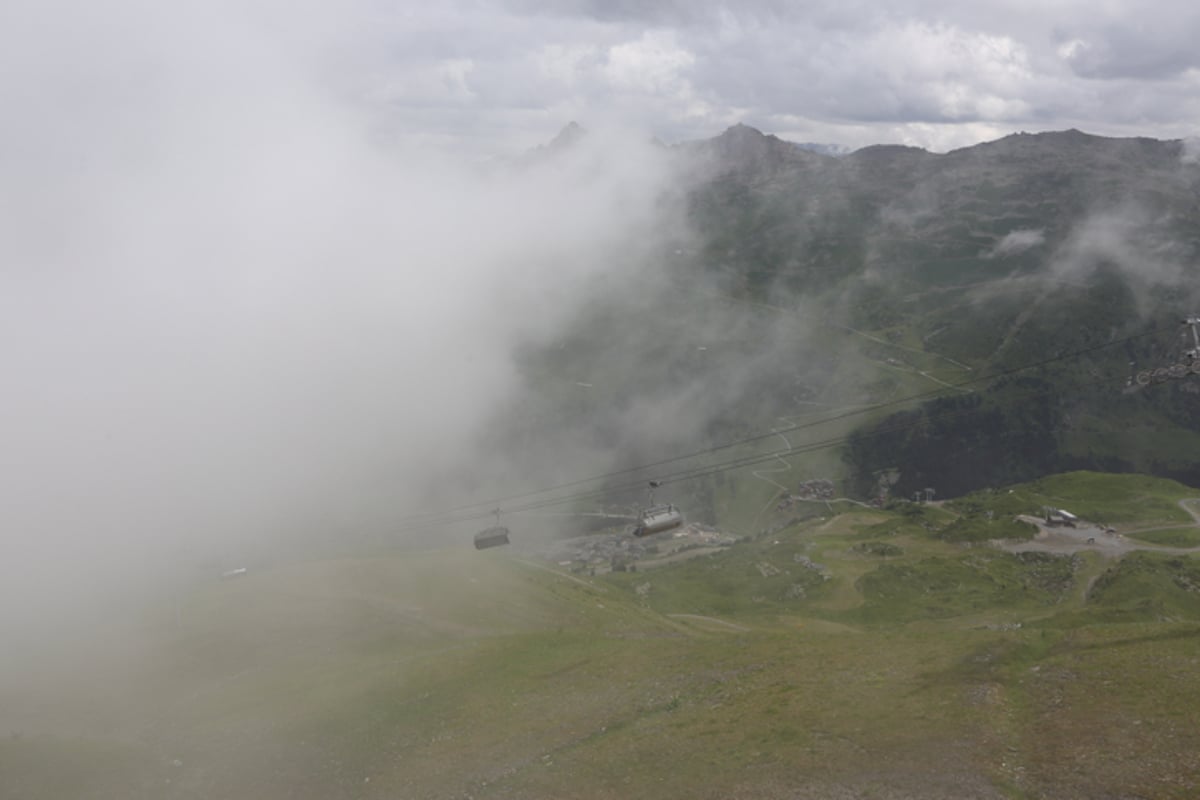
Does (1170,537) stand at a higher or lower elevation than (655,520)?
lower

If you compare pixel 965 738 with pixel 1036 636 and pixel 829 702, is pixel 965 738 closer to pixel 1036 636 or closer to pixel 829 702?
pixel 829 702

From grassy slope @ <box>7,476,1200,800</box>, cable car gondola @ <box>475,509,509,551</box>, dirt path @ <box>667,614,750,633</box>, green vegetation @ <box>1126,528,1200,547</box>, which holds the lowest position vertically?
green vegetation @ <box>1126,528,1200,547</box>

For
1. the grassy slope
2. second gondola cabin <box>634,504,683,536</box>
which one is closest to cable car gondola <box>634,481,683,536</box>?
second gondola cabin <box>634,504,683,536</box>

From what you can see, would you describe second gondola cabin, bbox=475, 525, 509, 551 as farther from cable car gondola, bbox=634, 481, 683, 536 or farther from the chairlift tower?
the chairlift tower

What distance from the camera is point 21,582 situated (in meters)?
126

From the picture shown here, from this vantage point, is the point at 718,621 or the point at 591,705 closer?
the point at 591,705

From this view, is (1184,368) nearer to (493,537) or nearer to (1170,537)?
(493,537)

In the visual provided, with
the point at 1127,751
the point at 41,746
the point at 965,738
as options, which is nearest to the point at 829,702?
the point at 965,738

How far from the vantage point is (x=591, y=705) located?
62625mm

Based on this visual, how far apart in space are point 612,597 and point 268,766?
200 feet

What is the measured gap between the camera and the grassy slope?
45.5 m

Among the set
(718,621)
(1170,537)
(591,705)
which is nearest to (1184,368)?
(591,705)

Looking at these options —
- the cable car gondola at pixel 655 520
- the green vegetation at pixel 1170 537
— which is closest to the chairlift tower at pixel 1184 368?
the cable car gondola at pixel 655 520

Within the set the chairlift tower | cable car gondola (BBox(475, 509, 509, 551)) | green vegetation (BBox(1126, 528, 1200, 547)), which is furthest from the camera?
green vegetation (BBox(1126, 528, 1200, 547))
